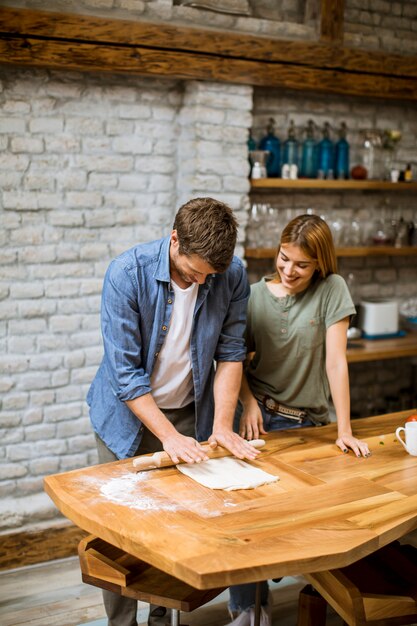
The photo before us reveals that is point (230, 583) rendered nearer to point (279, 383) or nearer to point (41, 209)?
point (279, 383)

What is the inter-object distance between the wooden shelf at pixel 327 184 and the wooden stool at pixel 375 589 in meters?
2.40

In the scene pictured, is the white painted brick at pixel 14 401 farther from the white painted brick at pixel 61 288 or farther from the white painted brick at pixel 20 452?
the white painted brick at pixel 61 288

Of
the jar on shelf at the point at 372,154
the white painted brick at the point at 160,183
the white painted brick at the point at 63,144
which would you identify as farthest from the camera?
the jar on shelf at the point at 372,154

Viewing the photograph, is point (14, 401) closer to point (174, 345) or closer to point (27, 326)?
point (27, 326)

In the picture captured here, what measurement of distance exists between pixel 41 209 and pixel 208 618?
6.81 feet

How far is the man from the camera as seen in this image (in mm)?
2404

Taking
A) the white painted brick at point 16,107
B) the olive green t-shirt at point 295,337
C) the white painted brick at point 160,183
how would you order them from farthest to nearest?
1. the white painted brick at point 160,183
2. the white painted brick at point 16,107
3. the olive green t-shirt at point 295,337

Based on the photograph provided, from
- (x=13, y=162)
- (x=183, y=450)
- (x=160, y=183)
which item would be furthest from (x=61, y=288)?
(x=183, y=450)

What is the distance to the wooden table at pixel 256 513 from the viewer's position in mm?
1878

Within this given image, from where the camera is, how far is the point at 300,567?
6.18 ft

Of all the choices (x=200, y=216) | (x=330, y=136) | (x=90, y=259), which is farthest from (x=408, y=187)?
(x=200, y=216)

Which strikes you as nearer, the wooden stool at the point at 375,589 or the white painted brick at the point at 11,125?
the wooden stool at the point at 375,589

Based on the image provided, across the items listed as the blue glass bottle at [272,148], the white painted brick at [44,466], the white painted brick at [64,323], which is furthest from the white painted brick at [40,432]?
the blue glass bottle at [272,148]

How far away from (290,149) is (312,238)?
1.91 meters
